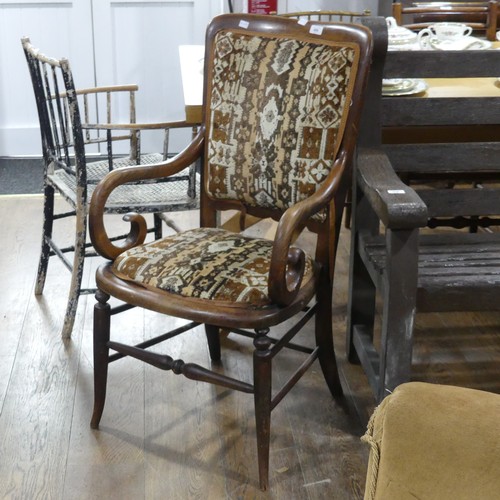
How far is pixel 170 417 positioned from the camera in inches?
88.6

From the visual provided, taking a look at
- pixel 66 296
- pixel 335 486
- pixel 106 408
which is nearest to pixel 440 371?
pixel 335 486

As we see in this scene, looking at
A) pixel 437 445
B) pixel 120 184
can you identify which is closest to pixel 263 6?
pixel 120 184

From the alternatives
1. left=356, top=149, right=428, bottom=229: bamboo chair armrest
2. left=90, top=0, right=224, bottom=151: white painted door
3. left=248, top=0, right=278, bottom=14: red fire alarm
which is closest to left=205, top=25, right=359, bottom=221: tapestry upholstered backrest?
left=356, top=149, right=428, bottom=229: bamboo chair armrest

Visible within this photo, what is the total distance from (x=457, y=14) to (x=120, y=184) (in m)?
2.24

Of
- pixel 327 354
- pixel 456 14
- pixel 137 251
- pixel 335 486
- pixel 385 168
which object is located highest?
pixel 456 14

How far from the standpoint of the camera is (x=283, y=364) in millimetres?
2514

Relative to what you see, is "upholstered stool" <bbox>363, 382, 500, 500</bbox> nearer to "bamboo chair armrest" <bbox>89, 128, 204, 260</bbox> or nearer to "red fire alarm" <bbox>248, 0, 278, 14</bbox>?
"bamboo chair armrest" <bbox>89, 128, 204, 260</bbox>

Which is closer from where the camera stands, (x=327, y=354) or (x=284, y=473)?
(x=284, y=473)

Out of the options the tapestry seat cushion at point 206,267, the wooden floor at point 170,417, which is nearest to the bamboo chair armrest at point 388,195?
the tapestry seat cushion at point 206,267

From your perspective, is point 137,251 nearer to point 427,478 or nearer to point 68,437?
point 68,437

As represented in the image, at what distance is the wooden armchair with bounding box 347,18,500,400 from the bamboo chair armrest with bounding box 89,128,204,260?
1.42 feet

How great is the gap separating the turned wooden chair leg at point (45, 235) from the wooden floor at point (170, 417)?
2.7 inches

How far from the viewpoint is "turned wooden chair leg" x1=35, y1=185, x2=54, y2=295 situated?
2809mm

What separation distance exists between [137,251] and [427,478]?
1182 millimetres
